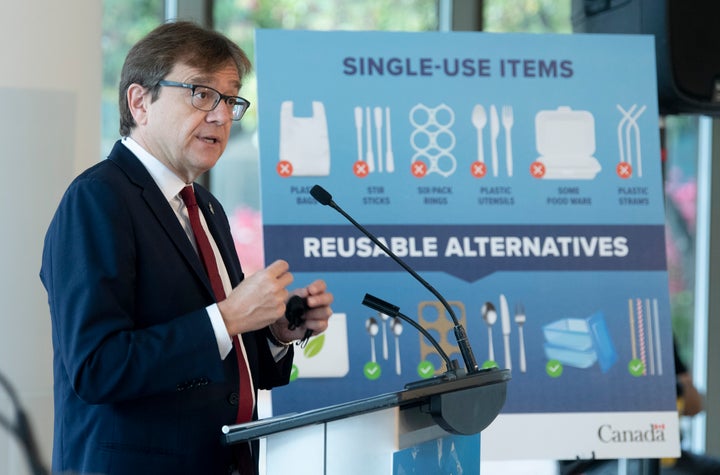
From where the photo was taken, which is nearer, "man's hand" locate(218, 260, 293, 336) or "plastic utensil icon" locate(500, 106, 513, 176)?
"man's hand" locate(218, 260, 293, 336)

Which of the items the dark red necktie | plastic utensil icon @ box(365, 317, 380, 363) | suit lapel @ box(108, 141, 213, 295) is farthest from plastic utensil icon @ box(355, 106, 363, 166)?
suit lapel @ box(108, 141, 213, 295)

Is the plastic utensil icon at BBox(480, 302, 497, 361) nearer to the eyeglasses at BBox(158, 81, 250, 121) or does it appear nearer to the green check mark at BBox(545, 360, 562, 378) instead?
the green check mark at BBox(545, 360, 562, 378)

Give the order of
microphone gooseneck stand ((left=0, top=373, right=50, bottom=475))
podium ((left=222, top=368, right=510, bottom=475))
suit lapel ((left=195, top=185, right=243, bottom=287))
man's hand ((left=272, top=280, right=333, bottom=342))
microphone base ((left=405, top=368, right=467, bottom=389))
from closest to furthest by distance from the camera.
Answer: microphone gooseneck stand ((left=0, top=373, right=50, bottom=475)) → podium ((left=222, top=368, right=510, bottom=475)) → microphone base ((left=405, top=368, right=467, bottom=389)) → man's hand ((left=272, top=280, right=333, bottom=342)) → suit lapel ((left=195, top=185, right=243, bottom=287))

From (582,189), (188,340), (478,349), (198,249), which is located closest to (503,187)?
(582,189)

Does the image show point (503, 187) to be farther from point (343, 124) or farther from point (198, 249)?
point (198, 249)

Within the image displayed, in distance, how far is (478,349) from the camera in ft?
9.79

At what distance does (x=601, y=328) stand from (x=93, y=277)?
1.81m

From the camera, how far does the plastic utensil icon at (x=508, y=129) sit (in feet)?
10.1

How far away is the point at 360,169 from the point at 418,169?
0.18 m

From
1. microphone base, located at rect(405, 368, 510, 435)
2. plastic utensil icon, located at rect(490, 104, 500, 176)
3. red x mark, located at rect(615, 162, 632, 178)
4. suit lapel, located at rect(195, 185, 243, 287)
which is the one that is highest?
plastic utensil icon, located at rect(490, 104, 500, 176)

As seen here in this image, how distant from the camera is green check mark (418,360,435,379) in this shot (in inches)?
116

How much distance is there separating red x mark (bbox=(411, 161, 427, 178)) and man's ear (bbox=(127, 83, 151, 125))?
120 centimetres

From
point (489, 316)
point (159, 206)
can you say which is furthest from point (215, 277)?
point (489, 316)

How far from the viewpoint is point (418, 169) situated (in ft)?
9.93
